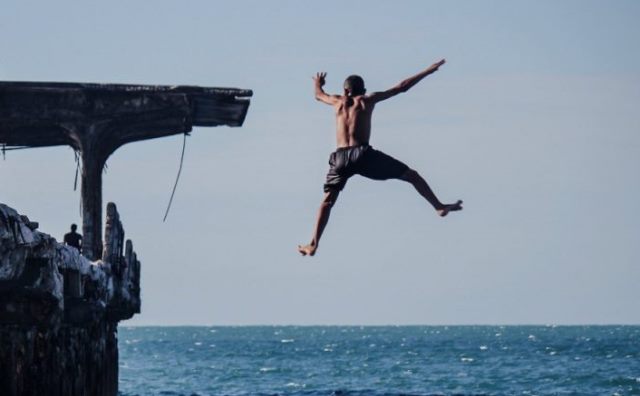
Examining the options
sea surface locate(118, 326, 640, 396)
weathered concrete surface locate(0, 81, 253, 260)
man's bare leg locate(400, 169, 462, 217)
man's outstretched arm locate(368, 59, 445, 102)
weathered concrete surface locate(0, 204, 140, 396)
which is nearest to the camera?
weathered concrete surface locate(0, 204, 140, 396)

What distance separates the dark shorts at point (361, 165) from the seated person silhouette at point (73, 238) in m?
12.7

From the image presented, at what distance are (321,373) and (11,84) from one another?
187 ft

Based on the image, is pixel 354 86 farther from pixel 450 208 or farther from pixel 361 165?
pixel 450 208

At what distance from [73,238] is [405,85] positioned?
1378 cm

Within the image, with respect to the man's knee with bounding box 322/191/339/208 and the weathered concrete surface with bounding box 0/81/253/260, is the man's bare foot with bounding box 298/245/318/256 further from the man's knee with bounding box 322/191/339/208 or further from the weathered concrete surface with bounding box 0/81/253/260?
the weathered concrete surface with bounding box 0/81/253/260

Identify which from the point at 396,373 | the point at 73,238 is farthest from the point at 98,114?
the point at 396,373

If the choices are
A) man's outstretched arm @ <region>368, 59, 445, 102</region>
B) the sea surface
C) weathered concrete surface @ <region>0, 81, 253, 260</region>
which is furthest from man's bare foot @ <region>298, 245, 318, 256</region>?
the sea surface

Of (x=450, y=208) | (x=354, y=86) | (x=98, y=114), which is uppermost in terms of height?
(x=98, y=114)

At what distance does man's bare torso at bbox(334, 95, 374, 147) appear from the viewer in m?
15.8

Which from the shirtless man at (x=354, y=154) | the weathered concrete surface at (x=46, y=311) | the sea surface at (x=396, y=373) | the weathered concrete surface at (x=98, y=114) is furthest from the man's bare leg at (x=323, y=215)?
the sea surface at (x=396, y=373)

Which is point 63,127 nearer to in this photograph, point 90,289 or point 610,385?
point 90,289

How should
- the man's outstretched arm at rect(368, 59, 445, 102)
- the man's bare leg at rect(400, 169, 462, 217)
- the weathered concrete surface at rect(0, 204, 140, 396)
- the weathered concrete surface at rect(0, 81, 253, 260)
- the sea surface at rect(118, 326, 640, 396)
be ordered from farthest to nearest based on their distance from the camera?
1. the sea surface at rect(118, 326, 640, 396)
2. the weathered concrete surface at rect(0, 81, 253, 260)
3. the man's bare leg at rect(400, 169, 462, 217)
4. the man's outstretched arm at rect(368, 59, 445, 102)
5. the weathered concrete surface at rect(0, 204, 140, 396)

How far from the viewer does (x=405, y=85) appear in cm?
1550

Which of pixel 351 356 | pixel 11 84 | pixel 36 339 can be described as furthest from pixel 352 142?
pixel 351 356
